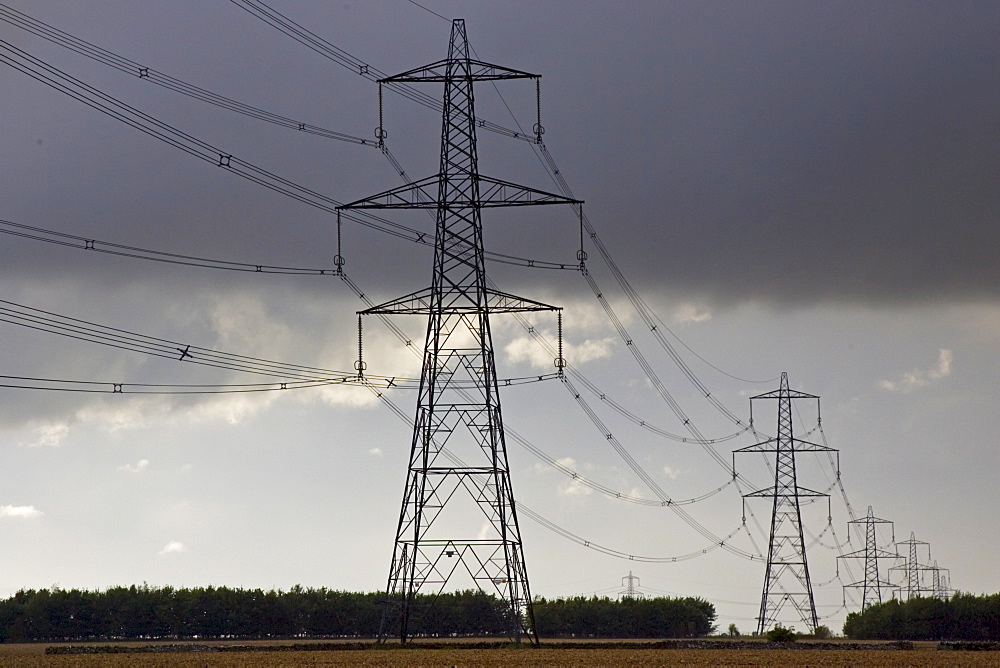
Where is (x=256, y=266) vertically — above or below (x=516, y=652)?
above

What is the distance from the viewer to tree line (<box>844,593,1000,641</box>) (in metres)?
153

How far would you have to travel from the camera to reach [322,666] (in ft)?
223

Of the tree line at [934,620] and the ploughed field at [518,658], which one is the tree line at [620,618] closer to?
the tree line at [934,620]

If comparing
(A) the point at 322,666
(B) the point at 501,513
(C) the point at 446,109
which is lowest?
(A) the point at 322,666

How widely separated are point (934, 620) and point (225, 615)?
78998mm

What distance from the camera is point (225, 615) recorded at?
169 meters

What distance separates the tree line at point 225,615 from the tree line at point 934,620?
88.6ft

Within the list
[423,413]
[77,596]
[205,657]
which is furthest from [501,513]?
[77,596]

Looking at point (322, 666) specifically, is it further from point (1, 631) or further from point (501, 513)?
point (1, 631)

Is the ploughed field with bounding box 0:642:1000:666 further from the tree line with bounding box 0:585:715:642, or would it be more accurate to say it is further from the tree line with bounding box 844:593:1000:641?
the tree line with bounding box 0:585:715:642

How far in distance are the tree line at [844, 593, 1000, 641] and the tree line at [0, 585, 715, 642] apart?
27013 millimetres

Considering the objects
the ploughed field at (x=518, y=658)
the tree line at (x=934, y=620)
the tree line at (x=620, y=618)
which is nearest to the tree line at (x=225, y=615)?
the tree line at (x=620, y=618)

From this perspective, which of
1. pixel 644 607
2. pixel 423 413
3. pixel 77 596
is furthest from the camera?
pixel 644 607

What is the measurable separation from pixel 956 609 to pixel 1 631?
4057 inches
